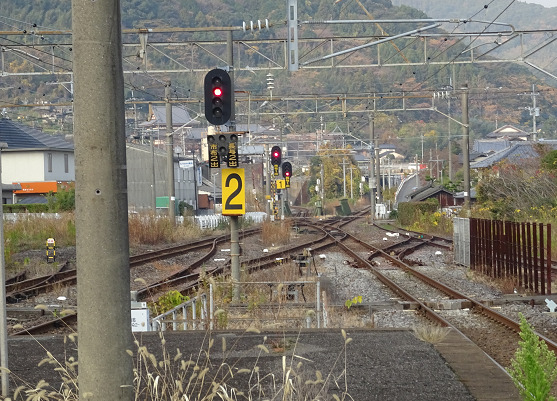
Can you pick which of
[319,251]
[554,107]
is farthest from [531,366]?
[554,107]

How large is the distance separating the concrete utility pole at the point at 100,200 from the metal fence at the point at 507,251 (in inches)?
489

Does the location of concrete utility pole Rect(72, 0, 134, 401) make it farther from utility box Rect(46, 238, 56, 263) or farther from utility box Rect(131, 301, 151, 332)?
utility box Rect(46, 238, 56, 263)

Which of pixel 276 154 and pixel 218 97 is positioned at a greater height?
pixel 218 97

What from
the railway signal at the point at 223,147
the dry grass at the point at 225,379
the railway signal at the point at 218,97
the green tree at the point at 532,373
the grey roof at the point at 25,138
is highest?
the grey roof at the point at 25,138

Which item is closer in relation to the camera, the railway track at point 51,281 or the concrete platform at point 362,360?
the concrete platform at point 362,360

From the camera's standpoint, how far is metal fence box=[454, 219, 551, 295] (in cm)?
1620

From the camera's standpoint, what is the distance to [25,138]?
215 feet

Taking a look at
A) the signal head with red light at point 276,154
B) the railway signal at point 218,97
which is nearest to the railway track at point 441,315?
the railway signal at point 218,97

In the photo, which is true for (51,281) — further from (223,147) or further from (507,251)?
(507,251)

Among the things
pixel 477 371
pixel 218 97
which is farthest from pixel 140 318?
pixel 218 97

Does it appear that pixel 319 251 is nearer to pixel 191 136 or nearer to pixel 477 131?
pixel 191 136

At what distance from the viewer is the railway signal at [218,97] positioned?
14.6 metres

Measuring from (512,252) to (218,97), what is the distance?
744cm

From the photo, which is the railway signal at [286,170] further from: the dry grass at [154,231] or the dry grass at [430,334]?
the dry grass at [430,334]
